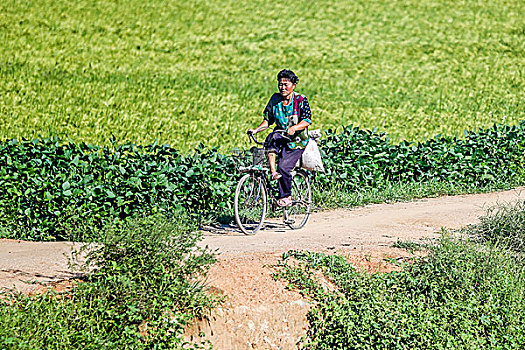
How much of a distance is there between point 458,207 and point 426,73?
1278cm

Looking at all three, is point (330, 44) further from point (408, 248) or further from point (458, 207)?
point (408, 248)

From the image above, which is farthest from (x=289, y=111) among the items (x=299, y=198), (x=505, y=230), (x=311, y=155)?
(x=505, y=230)

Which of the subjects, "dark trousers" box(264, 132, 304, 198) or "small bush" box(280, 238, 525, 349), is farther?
"dark trousers" box(264, 132, 304, 198)

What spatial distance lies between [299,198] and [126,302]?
4.17 m

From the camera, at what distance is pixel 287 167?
30.1 feet

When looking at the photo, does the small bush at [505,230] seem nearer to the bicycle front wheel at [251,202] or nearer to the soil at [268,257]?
the soil at [268,257]

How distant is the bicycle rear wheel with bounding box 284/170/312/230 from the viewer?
9.62 metres

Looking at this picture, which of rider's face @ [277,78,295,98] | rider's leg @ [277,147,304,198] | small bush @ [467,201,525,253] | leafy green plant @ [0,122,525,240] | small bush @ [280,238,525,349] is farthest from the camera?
leafy green plant @ [0,122,525,240]

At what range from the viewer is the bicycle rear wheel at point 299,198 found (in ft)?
31.6

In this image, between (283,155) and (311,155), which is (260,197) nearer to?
(283,155)

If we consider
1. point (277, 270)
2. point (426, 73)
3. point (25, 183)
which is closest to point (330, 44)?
point (426, 73)

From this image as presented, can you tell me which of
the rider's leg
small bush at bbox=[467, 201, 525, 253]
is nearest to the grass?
small bush at bbox=[467, 201, 525, 253]

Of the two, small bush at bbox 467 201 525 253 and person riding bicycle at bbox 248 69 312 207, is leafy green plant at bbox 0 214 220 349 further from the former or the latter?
small bush at bbox 467 201 525 253

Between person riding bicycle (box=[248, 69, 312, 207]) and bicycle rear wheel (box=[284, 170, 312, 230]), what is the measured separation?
39 cm
